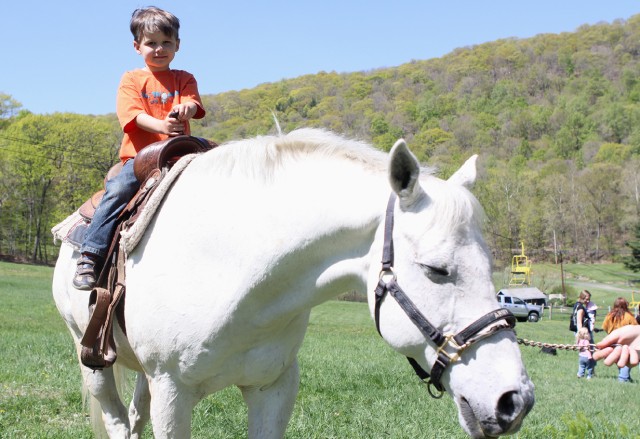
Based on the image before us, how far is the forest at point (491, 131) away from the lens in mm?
55719

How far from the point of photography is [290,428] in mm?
5355

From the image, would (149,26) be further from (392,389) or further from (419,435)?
(392,389)

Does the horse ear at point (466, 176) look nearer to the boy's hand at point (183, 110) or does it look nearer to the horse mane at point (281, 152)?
the horse mane at point (281, 152)

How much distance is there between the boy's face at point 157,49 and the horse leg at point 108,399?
214cm

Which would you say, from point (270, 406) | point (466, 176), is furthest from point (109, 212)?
point (466, 176)

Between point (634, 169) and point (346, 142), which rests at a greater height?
point (346, 142)

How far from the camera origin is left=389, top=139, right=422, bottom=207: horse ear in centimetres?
250

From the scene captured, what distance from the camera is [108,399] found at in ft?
14.3

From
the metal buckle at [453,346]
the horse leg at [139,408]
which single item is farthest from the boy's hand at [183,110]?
the metal buckle at [453,346]

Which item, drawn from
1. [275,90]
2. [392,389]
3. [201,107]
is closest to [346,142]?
[201,107]

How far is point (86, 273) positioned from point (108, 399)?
1277 millimetres

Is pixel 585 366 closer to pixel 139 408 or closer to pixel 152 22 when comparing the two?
pixel 139 408

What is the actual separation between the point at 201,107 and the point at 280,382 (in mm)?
1808

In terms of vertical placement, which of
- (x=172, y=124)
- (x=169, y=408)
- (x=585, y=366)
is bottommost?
(x=585, y=366)
